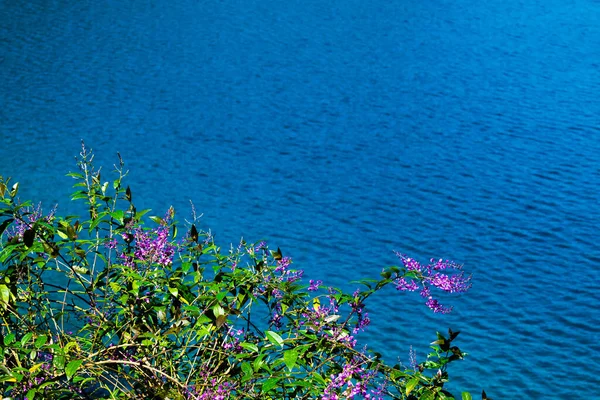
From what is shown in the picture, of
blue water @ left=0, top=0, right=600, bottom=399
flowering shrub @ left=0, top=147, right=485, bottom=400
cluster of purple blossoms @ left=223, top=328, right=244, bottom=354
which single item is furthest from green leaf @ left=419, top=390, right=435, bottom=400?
blue water @ left=0, top=0, right=600, bottom=399

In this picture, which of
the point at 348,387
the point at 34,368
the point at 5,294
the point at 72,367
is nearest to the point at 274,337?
the point at 348,387

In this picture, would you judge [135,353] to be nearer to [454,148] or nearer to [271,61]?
[454,148]

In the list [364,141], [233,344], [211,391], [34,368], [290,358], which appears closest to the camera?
[290,358]

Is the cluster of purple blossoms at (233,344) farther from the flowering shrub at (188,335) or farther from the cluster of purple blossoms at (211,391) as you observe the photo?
the cluster of purple blossoms at (211,391)

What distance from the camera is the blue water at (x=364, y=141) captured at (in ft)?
23.9

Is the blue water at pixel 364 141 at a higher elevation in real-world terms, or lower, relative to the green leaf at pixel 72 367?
higher

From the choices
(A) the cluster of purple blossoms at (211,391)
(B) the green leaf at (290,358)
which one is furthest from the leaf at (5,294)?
(B) the green leaf at (290,358)

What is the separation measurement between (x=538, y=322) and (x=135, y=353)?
4.91m

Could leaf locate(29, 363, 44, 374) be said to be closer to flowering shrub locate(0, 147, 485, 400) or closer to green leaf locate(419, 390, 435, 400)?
flowering shrub locate(0, 147, 485, 400)

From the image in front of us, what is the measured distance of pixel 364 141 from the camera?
1128 cm

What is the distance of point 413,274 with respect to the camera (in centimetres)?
287

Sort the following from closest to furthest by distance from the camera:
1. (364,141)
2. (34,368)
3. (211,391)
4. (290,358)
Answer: (290,358) → (34,368) → (211,391) → (364,141)

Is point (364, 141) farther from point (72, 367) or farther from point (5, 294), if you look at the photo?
point (72, 367)

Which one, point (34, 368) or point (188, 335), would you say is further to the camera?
point (188, 335)
